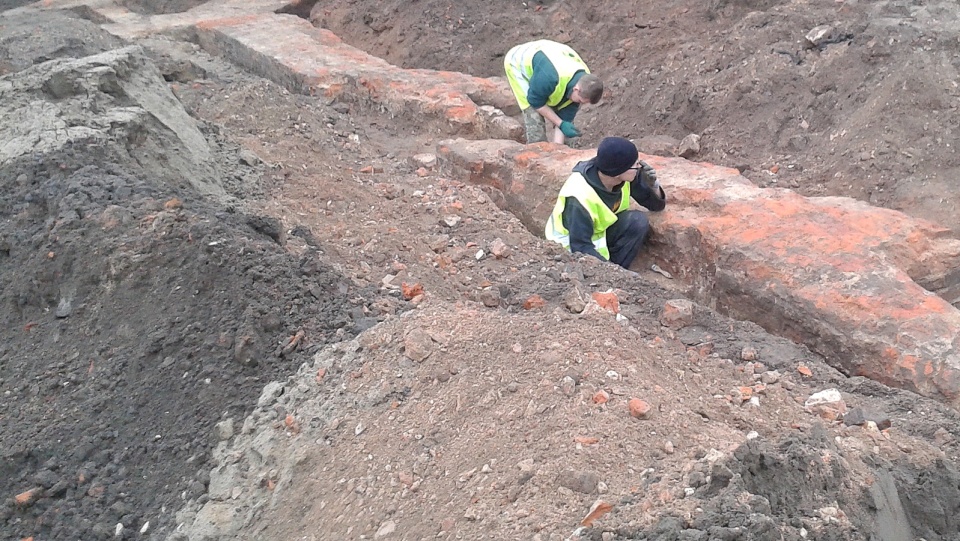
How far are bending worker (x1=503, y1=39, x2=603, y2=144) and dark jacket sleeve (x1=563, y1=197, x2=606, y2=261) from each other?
1.52 metres

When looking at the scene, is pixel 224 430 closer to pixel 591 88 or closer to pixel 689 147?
pixel 591 88

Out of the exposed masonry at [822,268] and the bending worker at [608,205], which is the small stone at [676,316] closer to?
the exposed masonry at [822,268]

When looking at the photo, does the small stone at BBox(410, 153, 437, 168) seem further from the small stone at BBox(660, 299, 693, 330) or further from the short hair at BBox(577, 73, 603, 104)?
the small stone at BBox(660, 299, 693, 330)

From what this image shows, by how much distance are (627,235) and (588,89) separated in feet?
4.89

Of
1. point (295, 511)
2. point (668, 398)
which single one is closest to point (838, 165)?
point (668, 398)

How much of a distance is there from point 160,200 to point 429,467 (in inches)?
84.7

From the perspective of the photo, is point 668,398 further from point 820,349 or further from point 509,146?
point 509,146

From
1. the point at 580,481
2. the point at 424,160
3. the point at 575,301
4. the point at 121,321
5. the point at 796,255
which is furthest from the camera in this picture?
the point at 424,160

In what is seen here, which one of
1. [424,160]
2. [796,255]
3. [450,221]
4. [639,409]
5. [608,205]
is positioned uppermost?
[639,409]

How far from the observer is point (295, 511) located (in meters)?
2.50

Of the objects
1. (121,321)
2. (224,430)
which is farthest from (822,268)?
(121,321)

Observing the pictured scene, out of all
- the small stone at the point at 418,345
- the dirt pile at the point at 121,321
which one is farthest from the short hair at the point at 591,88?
the small stone at the point at 418,345

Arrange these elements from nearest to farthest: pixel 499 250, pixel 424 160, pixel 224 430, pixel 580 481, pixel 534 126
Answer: pixel 580 481 → pixel 224 430 → pixel 499 250 → pixel 424 160 → pixel 534 126

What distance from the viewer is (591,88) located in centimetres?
562
